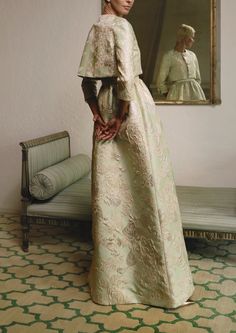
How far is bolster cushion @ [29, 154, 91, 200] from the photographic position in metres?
3.65

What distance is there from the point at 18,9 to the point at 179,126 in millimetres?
1787

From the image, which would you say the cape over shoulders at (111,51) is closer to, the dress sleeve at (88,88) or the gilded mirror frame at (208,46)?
the dress sleeve at (88,88)

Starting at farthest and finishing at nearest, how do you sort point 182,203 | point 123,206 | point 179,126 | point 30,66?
point 30,66 < point 179,126 < point 182,203 < point 123,206

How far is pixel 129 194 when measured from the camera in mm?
2791

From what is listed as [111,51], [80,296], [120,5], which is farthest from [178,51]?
[80,296]

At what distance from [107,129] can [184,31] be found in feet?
5.21

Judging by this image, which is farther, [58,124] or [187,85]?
[58,124]

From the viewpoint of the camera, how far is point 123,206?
2.80 meters

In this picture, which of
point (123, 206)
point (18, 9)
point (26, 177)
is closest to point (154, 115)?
point (123, 206)

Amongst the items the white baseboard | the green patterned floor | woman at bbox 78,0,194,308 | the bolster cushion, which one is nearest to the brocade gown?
the bolster cushion

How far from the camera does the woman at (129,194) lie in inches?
107

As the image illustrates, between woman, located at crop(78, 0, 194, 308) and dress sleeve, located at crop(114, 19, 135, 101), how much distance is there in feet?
0.13

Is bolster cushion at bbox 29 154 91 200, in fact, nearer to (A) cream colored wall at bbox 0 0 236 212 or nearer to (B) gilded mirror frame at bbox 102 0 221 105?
(A) cream colored wall at bbox 0 0 236 212

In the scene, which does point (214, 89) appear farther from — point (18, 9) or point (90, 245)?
point (18, 9)
